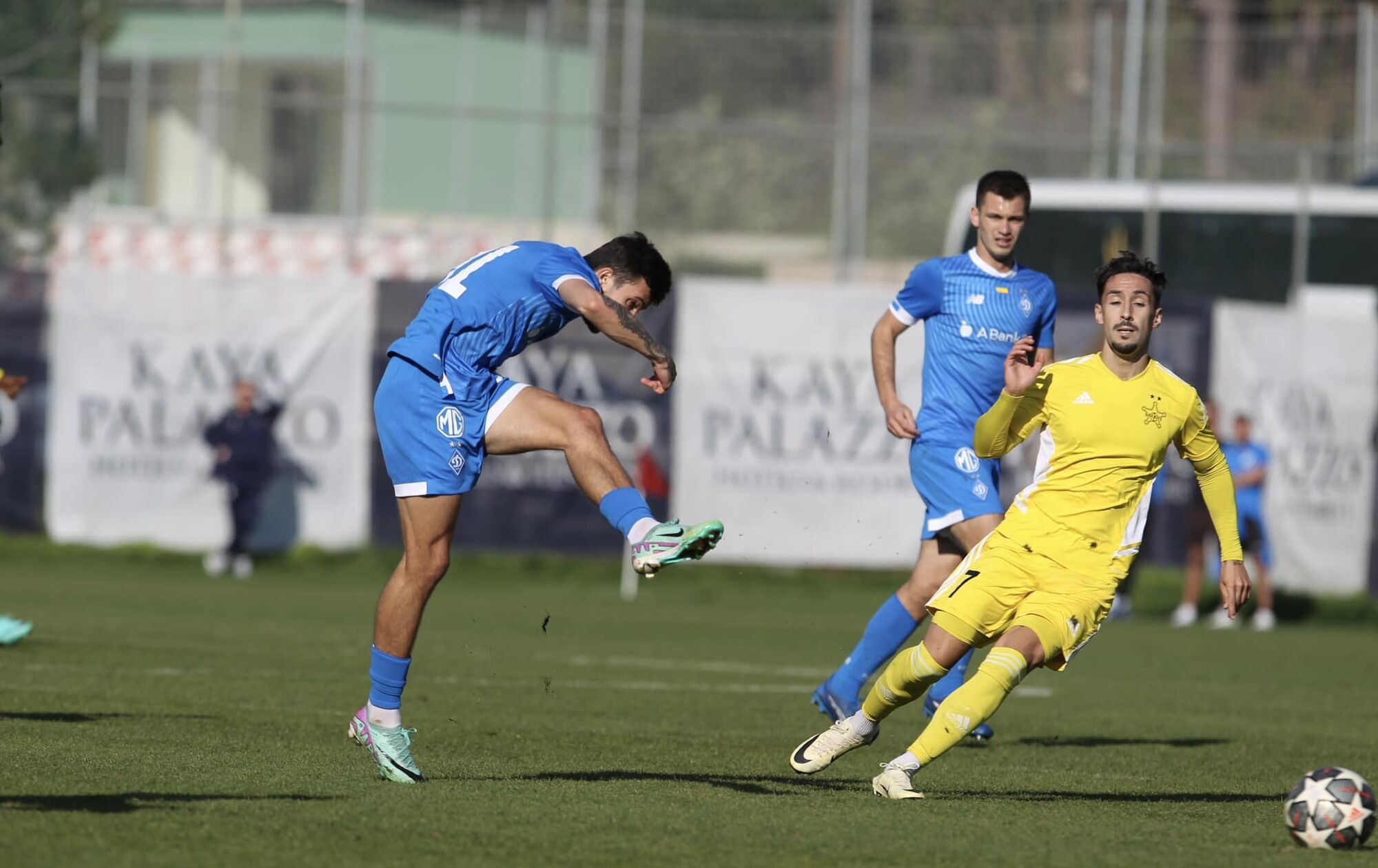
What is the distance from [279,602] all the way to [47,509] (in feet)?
15.2

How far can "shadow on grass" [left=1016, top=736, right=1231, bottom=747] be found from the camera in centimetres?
955

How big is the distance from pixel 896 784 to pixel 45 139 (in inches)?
746

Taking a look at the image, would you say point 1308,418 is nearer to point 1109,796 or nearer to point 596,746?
point 596,746

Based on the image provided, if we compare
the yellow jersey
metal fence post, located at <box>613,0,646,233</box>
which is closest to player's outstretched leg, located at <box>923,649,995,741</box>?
the yellow jersey

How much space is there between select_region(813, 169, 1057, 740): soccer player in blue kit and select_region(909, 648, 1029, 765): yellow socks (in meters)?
2.15

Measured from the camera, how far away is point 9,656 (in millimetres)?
11656

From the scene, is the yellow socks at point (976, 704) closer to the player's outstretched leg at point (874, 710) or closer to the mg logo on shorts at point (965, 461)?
the player's outstretched leg at point (874, 710)

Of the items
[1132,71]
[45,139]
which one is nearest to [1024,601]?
[45,139]

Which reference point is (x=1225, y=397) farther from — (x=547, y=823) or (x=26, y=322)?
(x=547, y=823)

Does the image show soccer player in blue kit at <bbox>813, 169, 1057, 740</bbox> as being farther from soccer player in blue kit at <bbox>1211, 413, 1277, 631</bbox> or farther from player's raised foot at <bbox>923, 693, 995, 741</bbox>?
soccer player in blue kit at <bbox>1211, 413, 1277, 631</bbox>

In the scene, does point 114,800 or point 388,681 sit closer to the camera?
point 114,800

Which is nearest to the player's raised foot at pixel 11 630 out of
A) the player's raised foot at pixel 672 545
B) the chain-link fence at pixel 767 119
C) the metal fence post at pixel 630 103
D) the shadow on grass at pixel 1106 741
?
the player's raised foot at pixel 672 545

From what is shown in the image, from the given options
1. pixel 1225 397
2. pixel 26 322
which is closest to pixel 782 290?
pixel 1225 397

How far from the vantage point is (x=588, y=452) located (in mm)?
6996
